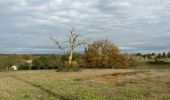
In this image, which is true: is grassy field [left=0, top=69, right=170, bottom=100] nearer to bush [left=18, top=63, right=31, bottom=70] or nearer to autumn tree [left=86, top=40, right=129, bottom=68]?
autumn tree [left=86, top=40, right=129, bottom=68]

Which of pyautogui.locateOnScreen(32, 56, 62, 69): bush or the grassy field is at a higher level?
pyautogui.locateOnScreen(32, 56, 62, 69): bush

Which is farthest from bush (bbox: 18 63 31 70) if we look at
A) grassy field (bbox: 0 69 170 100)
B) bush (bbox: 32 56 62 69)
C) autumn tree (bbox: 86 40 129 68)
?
grassy field (bbox: 0 69 170 100)

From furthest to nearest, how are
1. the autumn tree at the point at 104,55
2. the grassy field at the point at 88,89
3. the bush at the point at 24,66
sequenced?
the bush at the point at 24,66 < the autumn tree at the point at 104,55 < the grassy field at the point at 88,89

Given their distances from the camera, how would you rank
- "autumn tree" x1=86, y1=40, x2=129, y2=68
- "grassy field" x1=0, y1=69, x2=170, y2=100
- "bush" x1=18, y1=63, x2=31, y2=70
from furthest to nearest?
"bush" x1=18, y1=63, x2=31, y2=70 < "autumn tree" x1=86, y1=40, x2=129, y2=68 < "grassy field" x1=0, y1=69, x2=170, y2=100

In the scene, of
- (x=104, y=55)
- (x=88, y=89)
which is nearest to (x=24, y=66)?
(x=104, y=55)

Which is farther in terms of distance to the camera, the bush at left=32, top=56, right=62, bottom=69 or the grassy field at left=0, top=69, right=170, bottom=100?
the bush at left=32, top=56, right=62, bottom=69

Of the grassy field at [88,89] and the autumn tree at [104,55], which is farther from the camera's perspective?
the autumn tree at [104,55]

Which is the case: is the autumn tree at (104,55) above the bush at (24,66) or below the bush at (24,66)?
above

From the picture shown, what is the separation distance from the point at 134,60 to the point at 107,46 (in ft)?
22.5

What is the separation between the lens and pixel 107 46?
220ft

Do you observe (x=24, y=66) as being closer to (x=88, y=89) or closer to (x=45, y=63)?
(x=45, y=63)

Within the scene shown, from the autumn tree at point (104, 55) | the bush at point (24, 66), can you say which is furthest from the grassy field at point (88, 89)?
the bush at point (24, 66)

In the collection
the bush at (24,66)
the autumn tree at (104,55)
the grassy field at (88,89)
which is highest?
the autumn tree at (104,55)

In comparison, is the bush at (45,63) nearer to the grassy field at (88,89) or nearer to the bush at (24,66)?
the bush at (24,66)
